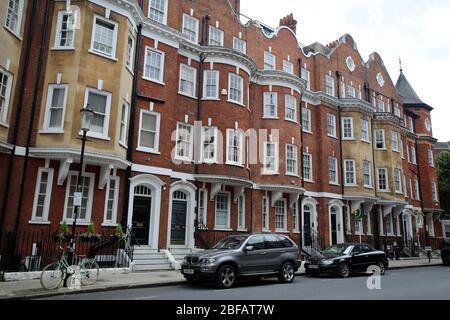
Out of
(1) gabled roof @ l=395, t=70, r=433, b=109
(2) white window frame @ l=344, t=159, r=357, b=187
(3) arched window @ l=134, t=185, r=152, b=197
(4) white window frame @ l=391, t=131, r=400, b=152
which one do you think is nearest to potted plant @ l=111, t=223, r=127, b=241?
(3) arched window @ l=134, t=185, r=152, b=197

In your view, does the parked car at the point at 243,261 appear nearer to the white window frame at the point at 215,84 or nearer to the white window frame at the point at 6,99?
the white window frame at the point at 6,99

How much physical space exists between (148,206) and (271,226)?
8821 mm

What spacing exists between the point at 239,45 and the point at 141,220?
535 inches

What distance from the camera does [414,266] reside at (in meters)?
23.4

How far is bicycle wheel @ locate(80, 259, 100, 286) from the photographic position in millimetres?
12203

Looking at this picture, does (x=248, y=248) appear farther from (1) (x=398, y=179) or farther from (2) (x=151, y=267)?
(1) (x=398, y=179)

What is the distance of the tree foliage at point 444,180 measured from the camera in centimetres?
4038

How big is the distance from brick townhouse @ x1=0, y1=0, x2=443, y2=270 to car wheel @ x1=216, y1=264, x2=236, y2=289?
628 cm

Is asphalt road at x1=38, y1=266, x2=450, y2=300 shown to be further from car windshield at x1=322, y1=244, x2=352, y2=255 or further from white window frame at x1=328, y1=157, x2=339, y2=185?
white window frame at x1=328, y1=157, x2=339, y2=185

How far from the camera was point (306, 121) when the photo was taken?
2775 centimetres

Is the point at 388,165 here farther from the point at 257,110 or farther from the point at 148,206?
the point at 148,206

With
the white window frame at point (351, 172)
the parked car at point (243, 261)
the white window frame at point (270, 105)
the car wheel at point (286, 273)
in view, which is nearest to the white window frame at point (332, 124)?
the white window frame at point (351, 172)

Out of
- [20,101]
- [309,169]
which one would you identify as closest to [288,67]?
[309,169]
